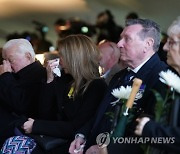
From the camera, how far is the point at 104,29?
286 inches

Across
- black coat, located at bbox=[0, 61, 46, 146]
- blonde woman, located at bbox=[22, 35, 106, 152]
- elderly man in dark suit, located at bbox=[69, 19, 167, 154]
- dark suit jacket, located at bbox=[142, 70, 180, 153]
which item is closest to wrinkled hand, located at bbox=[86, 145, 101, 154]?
elderly man in dark suit, located at bbox=[69, 19, 167, 154]

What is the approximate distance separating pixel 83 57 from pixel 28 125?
0.68 meters

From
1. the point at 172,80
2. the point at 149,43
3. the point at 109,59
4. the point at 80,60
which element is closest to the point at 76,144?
the point at 80,60

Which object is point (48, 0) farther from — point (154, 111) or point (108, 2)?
point (154, 111)

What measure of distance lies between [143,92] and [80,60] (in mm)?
764

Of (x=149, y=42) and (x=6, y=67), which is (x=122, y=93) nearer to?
(x=149, y=42)

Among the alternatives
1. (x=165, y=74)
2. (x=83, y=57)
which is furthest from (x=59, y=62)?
(x=165, y=74)

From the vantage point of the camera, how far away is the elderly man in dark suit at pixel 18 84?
A: 12.9 ft

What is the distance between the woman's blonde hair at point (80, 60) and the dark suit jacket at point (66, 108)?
8 cm

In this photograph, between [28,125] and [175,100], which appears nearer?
[175,100]

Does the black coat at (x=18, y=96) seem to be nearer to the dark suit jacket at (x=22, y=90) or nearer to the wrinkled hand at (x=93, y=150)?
the dark suit jacket at (x=22, y=90)

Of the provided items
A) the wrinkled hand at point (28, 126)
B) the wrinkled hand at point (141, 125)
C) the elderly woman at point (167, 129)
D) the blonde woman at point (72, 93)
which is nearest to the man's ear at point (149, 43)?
the blonde woman at point (72, 93)

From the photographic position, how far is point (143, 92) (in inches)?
118

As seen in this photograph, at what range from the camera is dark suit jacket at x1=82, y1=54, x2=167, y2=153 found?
297 centimetres
